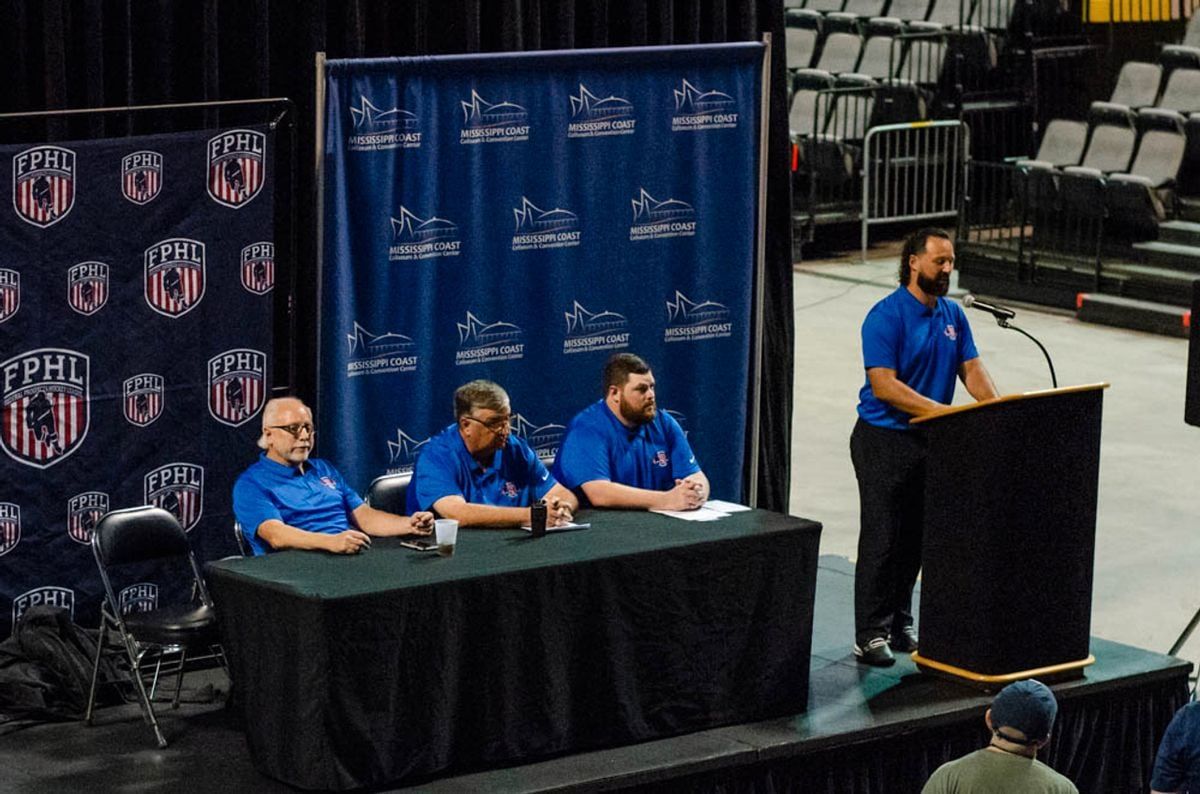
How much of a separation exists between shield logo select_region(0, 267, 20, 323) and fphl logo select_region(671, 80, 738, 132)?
10.2ft

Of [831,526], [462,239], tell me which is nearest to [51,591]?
[462,239]

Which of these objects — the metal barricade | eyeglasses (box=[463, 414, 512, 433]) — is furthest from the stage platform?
the metal barricade

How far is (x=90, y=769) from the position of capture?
296 inches

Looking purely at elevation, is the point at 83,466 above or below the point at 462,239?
below

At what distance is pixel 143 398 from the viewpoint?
8.44 meters

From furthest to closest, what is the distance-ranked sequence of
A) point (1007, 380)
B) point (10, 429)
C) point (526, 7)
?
point (1007, 380)
point (526, 7)
point (10, 429)

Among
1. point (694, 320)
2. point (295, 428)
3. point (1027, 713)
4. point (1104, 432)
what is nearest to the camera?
point (1027, 713)

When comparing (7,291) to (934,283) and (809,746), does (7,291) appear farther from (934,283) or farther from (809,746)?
(934,283)

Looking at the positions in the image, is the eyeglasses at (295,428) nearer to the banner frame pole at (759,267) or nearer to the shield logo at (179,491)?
the shield logo at (179,491)

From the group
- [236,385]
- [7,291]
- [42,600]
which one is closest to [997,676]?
[236,385]

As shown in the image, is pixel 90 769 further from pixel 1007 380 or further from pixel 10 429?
pixel 1007 380

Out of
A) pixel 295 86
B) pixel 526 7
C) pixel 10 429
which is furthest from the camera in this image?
pixel 526 7

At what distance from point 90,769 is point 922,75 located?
14.6m

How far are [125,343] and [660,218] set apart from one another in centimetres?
260
